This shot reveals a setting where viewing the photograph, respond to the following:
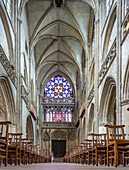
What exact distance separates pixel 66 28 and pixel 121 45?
55.9ft

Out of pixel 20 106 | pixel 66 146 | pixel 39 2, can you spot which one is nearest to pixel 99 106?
pixel 20 106

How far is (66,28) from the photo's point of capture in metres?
30.1

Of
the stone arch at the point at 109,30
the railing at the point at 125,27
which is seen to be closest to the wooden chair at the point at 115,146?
the railing at the point at 125,27

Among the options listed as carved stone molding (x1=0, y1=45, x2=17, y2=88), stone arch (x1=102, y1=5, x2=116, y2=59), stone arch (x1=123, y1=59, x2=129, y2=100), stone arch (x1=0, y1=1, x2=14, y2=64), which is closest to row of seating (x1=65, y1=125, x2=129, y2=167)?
stone arch (x1=123, y1=59, x2=129, y2=100)

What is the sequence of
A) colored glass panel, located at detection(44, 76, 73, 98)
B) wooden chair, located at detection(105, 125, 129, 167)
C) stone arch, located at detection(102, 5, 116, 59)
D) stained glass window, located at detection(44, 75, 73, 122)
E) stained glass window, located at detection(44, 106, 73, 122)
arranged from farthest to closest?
colored glass panel, located at detection(44, 76, 73, 98) → stained glass window, located at detection(44, 75, 73, 122) → stained glass window, located at detection(44, 106, 73, 122) → stone arch, located at detection(102, 5, 116, 59) → wooden chair, located at detection(105, 125, 129, 167)

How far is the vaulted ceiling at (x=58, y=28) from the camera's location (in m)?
26.2

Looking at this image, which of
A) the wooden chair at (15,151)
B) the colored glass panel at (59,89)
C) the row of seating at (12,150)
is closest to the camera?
the row of seating at (12,150)

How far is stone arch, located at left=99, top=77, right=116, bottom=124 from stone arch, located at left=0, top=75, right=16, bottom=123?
5571mm

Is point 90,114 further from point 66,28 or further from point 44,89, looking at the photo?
point 44,89

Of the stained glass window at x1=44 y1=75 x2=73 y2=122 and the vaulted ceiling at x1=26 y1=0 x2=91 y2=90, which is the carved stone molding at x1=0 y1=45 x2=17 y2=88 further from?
the stained glass window at x1=44 y1=75 x2=73 y2=122

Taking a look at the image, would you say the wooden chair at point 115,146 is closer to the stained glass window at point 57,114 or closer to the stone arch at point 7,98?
the stone arch at point 7,98

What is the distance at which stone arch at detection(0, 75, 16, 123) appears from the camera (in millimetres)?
16934

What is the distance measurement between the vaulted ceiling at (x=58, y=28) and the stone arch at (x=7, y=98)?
1048 cm

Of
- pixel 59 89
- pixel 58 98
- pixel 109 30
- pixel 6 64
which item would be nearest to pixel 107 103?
pixel 109 30
